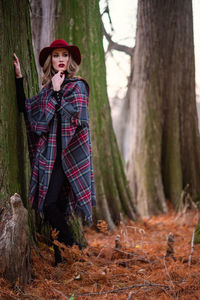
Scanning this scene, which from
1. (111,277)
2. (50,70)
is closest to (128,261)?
(111,277)

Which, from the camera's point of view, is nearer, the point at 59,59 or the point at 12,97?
the point at 12,97

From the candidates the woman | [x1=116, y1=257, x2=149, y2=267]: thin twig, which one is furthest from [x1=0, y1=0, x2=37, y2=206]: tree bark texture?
[x1=116, y1=257, x2=149, y2=267]: thin twig

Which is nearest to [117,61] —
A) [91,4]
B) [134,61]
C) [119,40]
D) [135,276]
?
[119,40]

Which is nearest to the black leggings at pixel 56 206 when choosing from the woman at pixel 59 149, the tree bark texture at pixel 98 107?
the woman at pixel 59 149

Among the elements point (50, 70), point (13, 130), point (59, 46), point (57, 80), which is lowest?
point (13, 130)

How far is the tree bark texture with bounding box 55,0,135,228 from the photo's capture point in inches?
190

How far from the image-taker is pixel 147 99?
6.90m

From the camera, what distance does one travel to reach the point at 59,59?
3.22 metres

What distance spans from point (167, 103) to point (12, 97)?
15.2 feet

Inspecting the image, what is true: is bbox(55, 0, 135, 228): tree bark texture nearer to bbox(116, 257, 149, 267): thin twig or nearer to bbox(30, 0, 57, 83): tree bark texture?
bbox(30, 0, 57, 83): tree bark texture

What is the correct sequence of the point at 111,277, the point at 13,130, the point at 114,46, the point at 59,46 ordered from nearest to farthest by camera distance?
the point at 111,277
the point at 13,130
the point at 59,46
the point at 114,46

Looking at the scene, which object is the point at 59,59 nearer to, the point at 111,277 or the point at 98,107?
the point at 111,277

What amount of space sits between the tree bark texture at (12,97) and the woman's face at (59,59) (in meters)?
0.23

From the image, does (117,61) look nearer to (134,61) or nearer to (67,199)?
(134,61)
